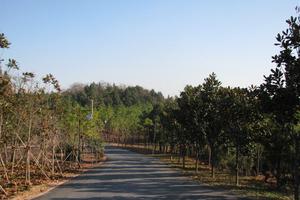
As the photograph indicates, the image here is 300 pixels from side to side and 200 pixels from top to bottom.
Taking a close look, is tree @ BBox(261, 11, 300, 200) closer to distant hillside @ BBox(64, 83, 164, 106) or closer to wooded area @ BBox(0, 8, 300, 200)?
wooded area @ BBox(0, 8, 300, 200)

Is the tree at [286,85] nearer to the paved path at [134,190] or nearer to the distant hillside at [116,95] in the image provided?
the paved path at [134,190]

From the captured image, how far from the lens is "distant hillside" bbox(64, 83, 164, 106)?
359ft

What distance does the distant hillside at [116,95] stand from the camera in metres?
110

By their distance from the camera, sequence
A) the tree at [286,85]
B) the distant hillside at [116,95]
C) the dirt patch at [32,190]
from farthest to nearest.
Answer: the distant hillside at [116,95] < the dirt patch at [32,190] < the tree at [286,85]

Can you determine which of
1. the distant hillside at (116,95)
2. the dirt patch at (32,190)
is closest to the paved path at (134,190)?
the dirt patch at (32,190)

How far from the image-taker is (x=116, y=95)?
11356 centimetres

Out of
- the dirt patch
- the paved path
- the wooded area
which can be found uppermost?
the wooded area

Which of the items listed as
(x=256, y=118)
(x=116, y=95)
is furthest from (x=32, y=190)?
(x=116, y=95)

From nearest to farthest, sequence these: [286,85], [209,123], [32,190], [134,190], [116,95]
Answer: [286,85], [32,190], [134,190], [209,123], [116,95]

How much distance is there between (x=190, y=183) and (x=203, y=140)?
8.40m

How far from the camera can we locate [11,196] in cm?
1816

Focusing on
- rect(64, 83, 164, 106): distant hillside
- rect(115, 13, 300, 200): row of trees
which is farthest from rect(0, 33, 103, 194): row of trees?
rect(64, 83, 164, 106): distant hillside

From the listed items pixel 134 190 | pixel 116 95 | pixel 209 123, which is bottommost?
pixel 134 190

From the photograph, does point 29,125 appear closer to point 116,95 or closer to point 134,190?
point 134,190
